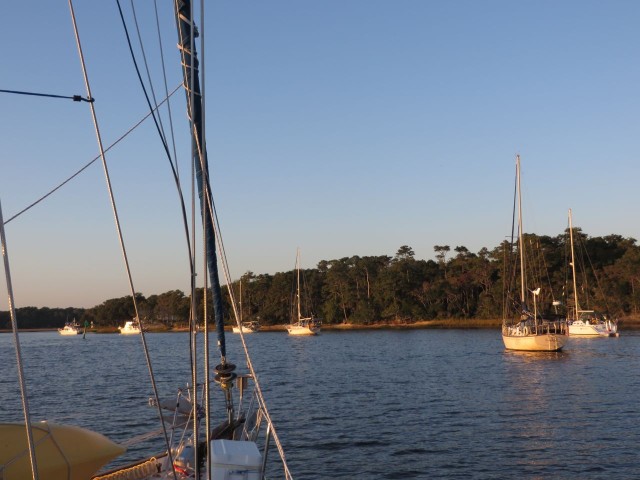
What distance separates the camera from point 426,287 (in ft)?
470

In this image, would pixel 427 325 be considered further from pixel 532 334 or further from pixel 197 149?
pixel 197 149

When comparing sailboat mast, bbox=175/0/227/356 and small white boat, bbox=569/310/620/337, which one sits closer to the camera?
sailboat mast, bbox=175/0/227/356

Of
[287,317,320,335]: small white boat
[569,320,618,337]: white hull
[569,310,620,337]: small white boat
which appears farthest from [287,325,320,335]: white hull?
[569,320,618,337]: white hull

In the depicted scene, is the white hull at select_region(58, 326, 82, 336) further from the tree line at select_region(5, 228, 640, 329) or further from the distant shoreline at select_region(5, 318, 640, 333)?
Result: the distant shoreline at select_region(5, 318, 640, 333)

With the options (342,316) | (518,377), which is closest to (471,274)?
(342,316)

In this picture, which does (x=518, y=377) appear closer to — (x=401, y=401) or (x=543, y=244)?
(x=401, y=401)

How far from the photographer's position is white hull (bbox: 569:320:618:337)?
82650mm

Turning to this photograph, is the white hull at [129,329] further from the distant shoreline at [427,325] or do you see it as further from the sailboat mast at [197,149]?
the sailboat mast at [197,149]

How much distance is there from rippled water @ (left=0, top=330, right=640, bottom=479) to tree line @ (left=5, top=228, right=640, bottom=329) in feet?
175

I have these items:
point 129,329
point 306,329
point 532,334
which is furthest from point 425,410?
point 129,329

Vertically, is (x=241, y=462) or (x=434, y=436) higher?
(x=241, y=462)

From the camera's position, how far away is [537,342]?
190ft

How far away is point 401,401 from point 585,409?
8.75 meters

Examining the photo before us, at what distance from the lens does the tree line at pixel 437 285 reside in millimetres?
114438
